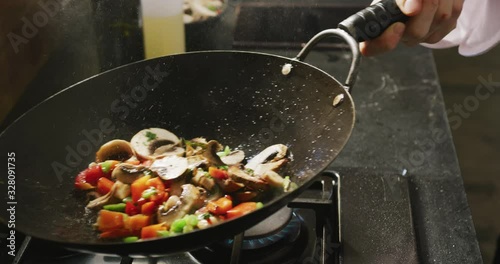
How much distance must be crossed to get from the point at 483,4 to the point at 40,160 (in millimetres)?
1313

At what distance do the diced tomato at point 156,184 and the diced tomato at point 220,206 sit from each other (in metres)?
0.11

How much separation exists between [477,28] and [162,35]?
943mm

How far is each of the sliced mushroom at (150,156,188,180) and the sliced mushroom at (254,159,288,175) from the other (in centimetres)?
15

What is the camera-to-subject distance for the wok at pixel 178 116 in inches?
41.2

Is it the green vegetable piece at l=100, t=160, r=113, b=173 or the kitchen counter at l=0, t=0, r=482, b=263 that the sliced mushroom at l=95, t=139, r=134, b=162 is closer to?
the green vegetable piece at l=100, t=160, r=113, b=173

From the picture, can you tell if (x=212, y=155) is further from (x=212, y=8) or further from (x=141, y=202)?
(x=212, y=8)

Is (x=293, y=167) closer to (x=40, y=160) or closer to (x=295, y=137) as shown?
(x=295, y=137)

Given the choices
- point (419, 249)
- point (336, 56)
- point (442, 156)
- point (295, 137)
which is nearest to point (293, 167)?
point (295, 137)

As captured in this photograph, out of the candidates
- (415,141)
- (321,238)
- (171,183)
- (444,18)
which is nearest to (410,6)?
(444,18)

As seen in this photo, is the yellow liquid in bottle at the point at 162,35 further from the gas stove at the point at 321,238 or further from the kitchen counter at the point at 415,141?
the gas stove at the point at 321,238

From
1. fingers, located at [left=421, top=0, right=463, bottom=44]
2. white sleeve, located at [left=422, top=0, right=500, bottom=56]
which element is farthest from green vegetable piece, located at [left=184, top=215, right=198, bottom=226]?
white sleeve, located at [left=422, top=0, right=500, bottom=56]

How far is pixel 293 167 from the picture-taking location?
45.3 inches

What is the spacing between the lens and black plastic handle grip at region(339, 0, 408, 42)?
43.5 inches

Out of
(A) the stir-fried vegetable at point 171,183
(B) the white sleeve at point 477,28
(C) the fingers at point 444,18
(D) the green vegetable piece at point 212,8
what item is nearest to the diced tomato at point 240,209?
(A) the stir-fried vegetable at point 171,183
